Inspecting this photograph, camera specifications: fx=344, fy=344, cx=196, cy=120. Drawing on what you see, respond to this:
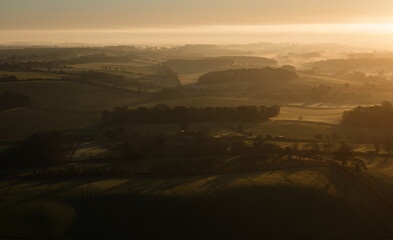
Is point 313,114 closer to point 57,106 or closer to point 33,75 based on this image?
point 57,106

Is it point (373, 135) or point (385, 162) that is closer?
point (385, 162)

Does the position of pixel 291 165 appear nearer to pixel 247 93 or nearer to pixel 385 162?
pixel 385 162

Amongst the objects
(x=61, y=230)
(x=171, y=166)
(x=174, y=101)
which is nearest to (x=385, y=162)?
(x=171, y=166)

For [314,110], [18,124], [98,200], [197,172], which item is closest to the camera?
[98,200]

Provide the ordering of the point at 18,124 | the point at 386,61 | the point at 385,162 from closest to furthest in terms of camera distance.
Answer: the point at 385,162, the point at 18,124, the point at 386,61

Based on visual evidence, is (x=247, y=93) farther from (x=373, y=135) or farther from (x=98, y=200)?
(x=98, y=200)

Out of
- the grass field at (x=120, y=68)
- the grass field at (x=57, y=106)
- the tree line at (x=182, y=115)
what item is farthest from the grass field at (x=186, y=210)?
the grass field at (x=120, y=68)

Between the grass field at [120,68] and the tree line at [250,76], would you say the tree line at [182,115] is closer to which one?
the tree line at [250,76]

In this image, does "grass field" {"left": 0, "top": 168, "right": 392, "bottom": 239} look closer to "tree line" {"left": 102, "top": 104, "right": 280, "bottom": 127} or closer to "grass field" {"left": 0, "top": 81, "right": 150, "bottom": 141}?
"grass field" {"left": 0, "top": 81, "right": 150, "bottom": 141}
